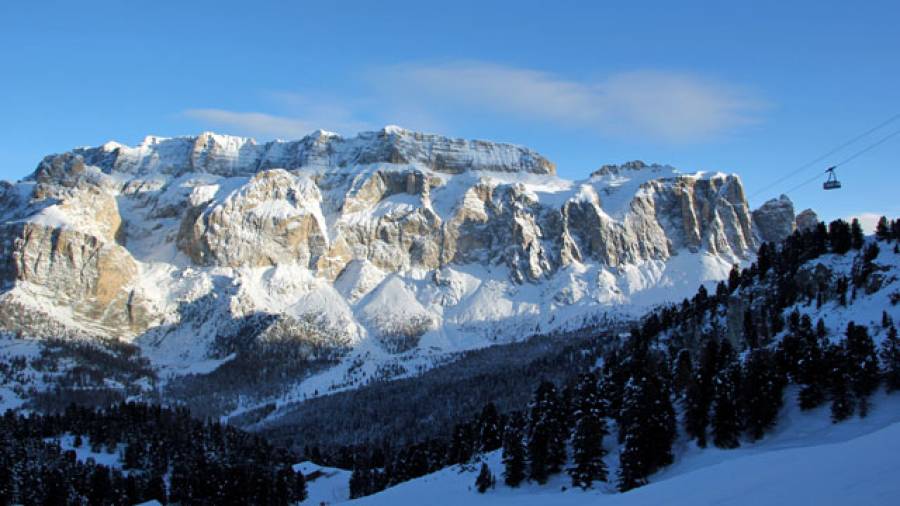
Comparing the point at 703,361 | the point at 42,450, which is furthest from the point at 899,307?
the point at 42,450

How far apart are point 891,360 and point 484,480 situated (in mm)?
40699

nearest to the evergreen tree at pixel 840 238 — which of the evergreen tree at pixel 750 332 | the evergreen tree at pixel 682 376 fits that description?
the evergreen tree at pixel 750 332

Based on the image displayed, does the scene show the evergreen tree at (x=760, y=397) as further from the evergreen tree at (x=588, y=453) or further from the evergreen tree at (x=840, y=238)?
the evergreen tree at (x=840, y=238)

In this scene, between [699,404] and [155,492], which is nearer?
[699,404]

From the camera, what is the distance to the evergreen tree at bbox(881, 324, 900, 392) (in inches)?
2899

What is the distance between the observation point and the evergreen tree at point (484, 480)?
8550 cm

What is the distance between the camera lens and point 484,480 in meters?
85.9

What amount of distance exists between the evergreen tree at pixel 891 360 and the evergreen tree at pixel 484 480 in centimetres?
3886

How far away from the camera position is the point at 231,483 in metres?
110

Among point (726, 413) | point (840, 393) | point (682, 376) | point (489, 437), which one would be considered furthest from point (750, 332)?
point (489, 437)

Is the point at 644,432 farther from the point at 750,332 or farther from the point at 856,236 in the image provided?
the point at 856,236

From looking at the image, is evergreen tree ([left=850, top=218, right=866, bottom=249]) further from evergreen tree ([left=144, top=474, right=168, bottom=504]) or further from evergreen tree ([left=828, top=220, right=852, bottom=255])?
evergreen tree ([left=144, top=474, right=168, bottom=504])

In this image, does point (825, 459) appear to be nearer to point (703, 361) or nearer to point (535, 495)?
point (535, 495)

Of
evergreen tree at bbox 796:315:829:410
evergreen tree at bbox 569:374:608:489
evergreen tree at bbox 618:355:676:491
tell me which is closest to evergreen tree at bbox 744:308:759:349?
evergreen tree at bbox 796:315:829:410
